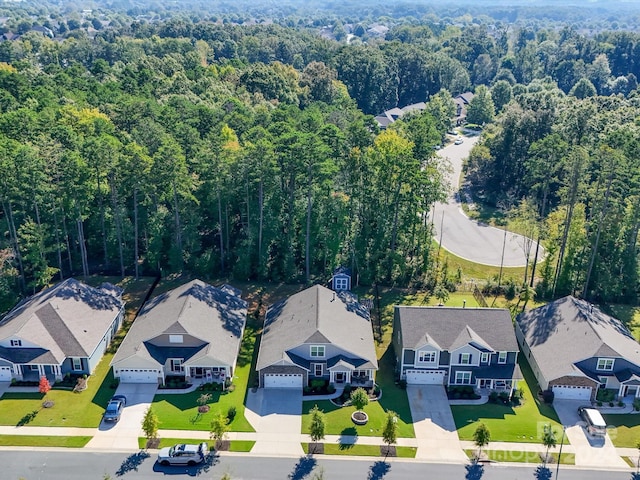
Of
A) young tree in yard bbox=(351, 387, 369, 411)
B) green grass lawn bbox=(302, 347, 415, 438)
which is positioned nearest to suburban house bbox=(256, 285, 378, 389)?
green grass lawn bbox=(302, 347, 415, 438)

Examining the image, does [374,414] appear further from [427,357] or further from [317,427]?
[427,357]

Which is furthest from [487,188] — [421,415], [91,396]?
[91,396]

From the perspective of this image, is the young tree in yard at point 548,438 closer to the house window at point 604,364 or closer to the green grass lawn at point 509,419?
the green grass lawn at point 509,419

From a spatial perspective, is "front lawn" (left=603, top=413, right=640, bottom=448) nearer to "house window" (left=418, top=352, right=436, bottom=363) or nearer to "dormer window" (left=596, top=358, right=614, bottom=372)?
"dormer window" (left=596, top=358, right=614, bottom=372)

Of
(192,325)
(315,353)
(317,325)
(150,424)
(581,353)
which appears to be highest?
(317,325)

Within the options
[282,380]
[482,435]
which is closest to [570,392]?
[482,435]

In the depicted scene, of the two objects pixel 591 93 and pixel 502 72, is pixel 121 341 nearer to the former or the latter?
pixel 591 93
